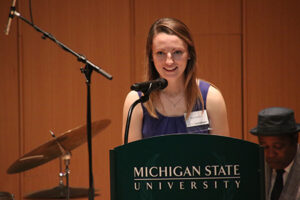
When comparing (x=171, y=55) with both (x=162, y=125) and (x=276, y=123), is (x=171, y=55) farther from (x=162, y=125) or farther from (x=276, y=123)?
(x=276, y=123)

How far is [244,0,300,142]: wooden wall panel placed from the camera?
471cm

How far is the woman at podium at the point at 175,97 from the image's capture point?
198 centimetres

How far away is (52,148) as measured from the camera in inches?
116

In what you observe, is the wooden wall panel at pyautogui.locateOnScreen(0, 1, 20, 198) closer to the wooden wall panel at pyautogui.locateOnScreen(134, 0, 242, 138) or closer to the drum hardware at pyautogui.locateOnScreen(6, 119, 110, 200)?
the wooden wall panel at pyautogui.locateOnScreen(134, 0, 242, 138)

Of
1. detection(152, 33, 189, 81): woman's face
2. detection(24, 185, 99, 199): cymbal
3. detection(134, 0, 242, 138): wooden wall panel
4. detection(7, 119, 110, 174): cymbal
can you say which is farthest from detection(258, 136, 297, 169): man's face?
detection(134, 0, 242, 138): wooden wall panel

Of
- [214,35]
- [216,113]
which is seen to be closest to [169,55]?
[216,113]

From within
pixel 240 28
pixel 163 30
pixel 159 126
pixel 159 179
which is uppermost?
pixel 240 28

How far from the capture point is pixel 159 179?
3.92ft

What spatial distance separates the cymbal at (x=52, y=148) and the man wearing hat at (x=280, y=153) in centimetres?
124

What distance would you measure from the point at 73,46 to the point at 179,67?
277cm

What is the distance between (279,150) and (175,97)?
51cm

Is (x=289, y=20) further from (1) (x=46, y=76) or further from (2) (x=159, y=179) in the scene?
(2) (x=159, y=179)

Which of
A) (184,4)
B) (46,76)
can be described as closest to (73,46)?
(46,76)

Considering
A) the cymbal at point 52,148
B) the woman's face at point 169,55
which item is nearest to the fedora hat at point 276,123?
the woman's face at point 169,55
